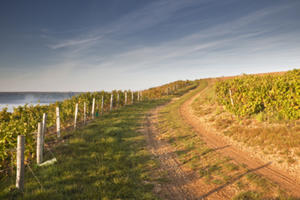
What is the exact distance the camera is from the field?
15.9 ft

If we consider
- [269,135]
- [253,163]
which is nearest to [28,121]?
[253,163]

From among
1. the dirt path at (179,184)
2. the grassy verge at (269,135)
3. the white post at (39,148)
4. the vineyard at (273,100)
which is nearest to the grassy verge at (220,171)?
the dirt path at (179,184)

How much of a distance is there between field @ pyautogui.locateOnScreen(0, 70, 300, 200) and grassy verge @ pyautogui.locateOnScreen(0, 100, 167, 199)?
28mm

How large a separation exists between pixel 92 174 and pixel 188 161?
Answer: 4.15 m

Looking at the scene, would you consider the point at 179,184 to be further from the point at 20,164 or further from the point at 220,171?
the point at 20,164

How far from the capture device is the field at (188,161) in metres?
4.85

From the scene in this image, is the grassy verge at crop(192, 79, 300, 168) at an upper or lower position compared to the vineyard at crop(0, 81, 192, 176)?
lower

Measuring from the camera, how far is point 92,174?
5648 mm

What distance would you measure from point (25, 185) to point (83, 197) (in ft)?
7.02

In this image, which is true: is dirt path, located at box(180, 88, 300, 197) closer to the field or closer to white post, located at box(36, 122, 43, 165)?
the field

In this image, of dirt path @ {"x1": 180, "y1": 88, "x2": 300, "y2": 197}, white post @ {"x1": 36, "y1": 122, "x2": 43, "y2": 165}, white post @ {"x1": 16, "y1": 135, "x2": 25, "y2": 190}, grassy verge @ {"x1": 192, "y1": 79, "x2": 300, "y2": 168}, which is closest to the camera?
white post @ {"x1": 16, "y1": 135, "x2": 25, "y2": 190}

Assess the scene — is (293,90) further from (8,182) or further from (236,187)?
(8,182)

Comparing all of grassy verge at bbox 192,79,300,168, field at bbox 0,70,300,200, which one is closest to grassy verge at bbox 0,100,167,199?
field at bbox 0,70,300,200

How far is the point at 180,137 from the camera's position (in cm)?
1025
